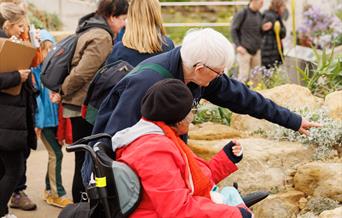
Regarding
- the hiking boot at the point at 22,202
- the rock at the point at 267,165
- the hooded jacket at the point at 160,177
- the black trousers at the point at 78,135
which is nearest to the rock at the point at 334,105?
the rock at the point at 267,165

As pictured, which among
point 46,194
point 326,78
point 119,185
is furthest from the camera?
point 326,78

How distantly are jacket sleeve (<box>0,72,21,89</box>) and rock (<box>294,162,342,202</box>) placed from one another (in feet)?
6.78

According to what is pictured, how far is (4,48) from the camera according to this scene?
17.3 ft

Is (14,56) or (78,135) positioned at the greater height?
(14,56)

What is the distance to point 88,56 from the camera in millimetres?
5293

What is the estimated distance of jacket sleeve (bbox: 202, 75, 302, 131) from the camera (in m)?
4.16

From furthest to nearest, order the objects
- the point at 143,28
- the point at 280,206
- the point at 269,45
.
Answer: the point at 269,45 → the point at 280,206 → the point at 143,28

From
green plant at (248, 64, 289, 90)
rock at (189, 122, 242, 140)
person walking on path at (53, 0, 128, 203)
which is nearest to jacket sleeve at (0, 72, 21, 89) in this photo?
person walking on path at (53, 0, 128, 203)

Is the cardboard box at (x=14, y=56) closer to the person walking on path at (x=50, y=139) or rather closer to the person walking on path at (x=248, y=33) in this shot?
the person walking on path at (x=50, y=139)

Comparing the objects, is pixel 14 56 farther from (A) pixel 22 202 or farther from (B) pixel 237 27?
(B) pixel 237 27

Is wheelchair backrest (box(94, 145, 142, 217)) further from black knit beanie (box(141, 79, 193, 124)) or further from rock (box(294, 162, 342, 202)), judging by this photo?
rock (box(294, 162, 342, 202))

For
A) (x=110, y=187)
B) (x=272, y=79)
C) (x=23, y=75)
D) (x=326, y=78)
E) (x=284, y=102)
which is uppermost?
(x=110, y=187)

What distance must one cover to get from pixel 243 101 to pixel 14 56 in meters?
1.95

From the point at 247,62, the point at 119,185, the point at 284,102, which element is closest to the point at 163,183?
the point at 119,185
